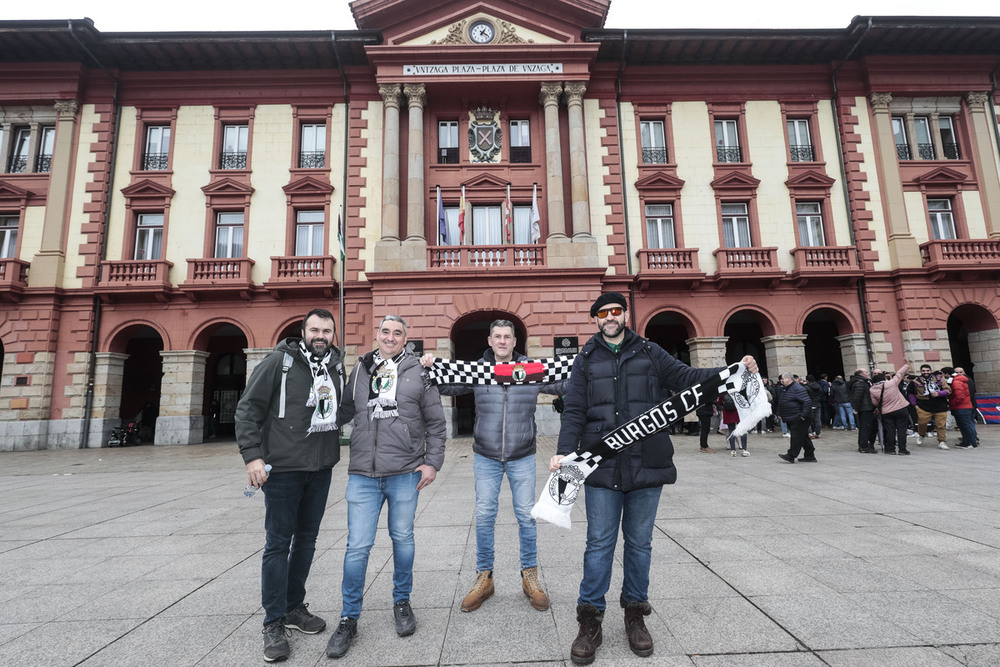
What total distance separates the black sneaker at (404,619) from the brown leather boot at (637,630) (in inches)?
55.5

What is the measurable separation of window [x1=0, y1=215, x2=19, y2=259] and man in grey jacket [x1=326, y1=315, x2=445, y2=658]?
22.6 m

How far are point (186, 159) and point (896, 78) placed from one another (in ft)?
92.4

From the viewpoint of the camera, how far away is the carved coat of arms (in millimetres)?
18781

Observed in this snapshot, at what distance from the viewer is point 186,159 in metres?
18.5

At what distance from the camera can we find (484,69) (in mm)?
17938

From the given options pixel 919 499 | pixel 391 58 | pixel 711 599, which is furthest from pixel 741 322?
pixel 711 599

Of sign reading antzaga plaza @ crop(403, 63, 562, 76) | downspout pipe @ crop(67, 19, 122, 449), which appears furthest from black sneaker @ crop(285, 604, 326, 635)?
downspout pipe @ crop(67, 19, 122, 449)

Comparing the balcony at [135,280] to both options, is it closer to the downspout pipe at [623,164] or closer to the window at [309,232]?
the window at [309,232]

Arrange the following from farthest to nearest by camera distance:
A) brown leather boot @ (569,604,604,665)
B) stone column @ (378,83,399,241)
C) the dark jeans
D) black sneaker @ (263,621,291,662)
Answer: stone column @ (378,83,399,241), the dark jeans, black sneaker @ (263,621,291,662), brown leather boot @ (569,604,604,665)

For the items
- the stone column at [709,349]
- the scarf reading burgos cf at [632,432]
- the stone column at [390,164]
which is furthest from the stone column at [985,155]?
the stone column at [390,164]

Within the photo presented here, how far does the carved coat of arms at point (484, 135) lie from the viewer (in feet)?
61.6

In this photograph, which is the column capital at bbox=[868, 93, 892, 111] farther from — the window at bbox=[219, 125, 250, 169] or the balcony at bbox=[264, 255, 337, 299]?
the window at bbox=[219, 125, 250, 169]

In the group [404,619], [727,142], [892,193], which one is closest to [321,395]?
[404,619]

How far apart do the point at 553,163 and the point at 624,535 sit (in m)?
16.3
